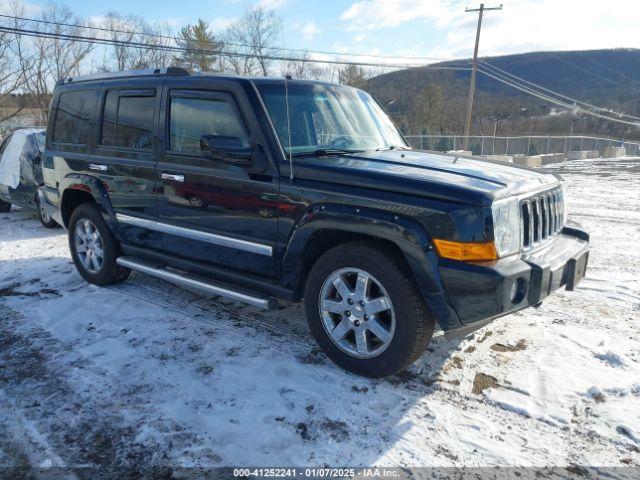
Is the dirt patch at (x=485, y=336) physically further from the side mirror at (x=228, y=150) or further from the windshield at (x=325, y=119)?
the side mirror at (x=228, y=150)

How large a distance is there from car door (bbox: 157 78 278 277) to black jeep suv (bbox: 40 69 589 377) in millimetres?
13

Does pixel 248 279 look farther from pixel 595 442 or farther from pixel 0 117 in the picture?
pixel 0 117

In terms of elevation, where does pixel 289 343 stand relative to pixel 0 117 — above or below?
below

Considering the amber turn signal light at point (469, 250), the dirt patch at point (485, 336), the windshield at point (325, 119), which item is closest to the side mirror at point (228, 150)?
the windshield at point (325, 119)

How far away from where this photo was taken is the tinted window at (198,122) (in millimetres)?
3857

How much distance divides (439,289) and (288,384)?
4.02ft

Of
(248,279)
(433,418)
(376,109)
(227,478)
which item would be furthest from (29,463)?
(376,109)

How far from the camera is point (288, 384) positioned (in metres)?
3.39

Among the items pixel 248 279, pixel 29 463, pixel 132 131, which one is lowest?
pixel 29 463

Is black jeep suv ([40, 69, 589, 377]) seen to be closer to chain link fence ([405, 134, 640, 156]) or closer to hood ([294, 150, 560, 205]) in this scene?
hood ([294, 150, 560, 205])

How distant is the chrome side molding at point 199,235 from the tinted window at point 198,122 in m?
0.68

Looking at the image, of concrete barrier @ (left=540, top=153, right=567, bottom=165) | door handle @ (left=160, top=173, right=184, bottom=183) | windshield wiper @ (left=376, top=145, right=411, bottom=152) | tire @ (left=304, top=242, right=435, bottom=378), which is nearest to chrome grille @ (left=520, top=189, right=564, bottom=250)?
tire @ (left=304, top=242, right=435, bottom=378)

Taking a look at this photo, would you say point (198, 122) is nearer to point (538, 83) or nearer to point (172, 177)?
point (172, 177)

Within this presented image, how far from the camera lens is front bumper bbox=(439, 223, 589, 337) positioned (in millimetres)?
2893
